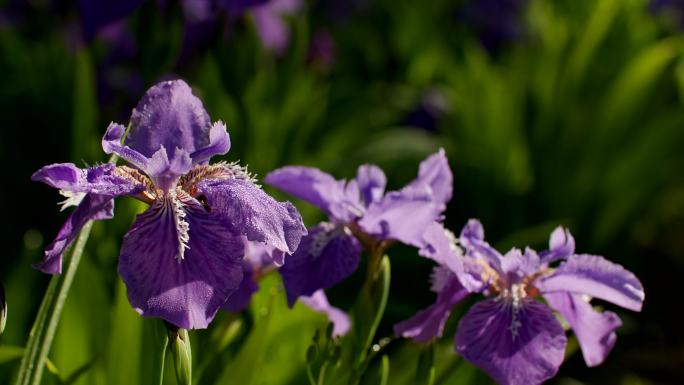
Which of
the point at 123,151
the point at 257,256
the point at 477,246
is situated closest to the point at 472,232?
the point at 477,246

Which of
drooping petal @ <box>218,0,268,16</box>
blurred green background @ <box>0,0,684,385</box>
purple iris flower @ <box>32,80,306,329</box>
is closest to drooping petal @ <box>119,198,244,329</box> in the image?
purple iris flower @ <box>32,80,306,329</box>

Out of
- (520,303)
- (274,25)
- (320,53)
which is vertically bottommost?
(320,53)

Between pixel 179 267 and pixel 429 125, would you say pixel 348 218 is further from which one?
pixel 429 125

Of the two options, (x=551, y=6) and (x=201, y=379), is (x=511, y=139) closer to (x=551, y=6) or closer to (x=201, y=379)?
(x=551, y=6)

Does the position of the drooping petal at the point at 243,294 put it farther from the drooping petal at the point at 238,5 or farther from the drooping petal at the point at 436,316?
the drooping petal at the point at 238,5

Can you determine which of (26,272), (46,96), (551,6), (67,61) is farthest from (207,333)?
(551,6)

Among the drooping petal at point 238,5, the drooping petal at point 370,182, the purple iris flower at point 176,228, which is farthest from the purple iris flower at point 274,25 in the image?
the purple iris flower at point 176,228
